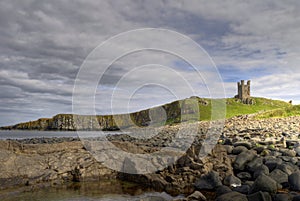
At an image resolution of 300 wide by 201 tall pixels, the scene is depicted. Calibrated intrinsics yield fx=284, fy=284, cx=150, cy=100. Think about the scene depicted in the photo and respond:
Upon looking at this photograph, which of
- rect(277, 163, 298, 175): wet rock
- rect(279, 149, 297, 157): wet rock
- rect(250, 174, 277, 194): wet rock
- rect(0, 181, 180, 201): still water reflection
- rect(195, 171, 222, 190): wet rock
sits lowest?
rect(0, 181, 180, 201): still water reflection

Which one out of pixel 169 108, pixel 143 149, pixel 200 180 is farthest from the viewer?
pixel 169 108

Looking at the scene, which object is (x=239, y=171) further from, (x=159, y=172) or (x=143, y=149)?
(x=143, y=149)

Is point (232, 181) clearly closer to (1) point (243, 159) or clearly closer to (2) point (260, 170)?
(2) point (260, 170)

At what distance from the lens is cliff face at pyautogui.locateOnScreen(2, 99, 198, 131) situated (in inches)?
3415

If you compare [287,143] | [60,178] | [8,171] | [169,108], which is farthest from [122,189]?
[169,108]

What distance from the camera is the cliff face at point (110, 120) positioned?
86.8 metres

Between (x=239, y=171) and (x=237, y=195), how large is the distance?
5291 mm

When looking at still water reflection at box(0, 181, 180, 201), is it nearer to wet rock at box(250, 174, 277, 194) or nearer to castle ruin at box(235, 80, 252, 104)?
wet rock at box(250, 174, 277, 194)

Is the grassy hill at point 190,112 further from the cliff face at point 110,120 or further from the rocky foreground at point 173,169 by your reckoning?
the rocky foreground at point 173,169

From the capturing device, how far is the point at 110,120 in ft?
503

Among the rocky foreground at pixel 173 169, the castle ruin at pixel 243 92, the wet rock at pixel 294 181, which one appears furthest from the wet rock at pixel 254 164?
the castle ruin at pixel 243 92

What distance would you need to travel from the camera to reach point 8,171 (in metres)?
13.0

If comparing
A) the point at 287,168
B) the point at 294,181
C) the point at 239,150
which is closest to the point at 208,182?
the point at 294,181

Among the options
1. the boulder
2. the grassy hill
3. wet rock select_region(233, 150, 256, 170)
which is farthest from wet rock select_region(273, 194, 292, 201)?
the grassy hill
